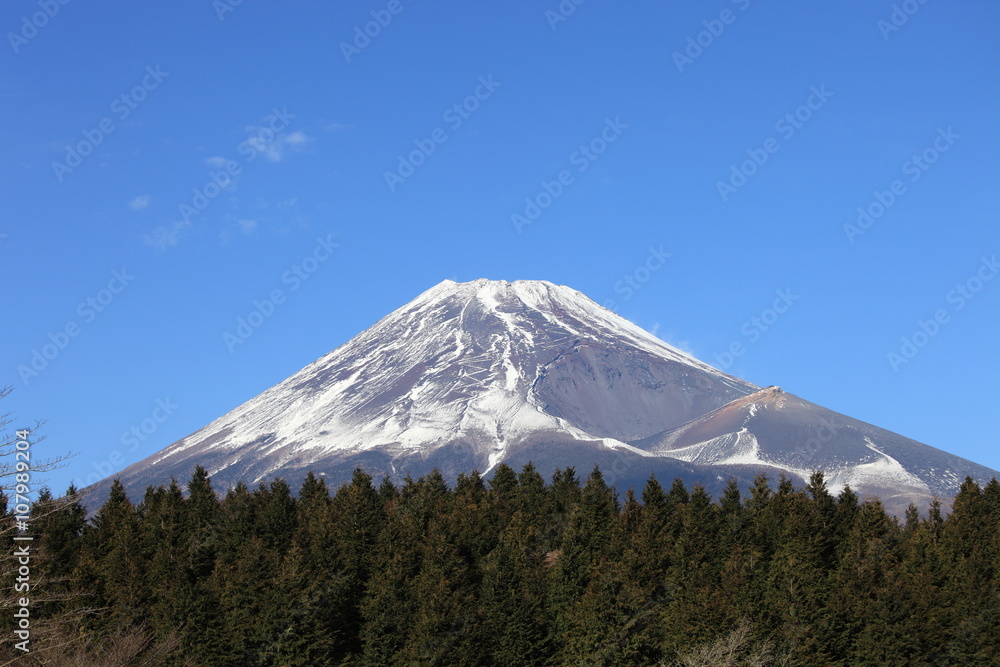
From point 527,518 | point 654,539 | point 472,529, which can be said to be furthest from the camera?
point 527,518

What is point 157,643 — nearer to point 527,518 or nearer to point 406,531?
point 406,531

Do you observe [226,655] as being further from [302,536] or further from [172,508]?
[172,508]

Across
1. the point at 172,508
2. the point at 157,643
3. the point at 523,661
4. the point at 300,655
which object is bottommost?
the point at 523,661

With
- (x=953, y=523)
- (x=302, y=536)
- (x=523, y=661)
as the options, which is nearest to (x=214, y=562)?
(x=302, y=536)

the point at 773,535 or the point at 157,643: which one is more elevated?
the point at 157,643

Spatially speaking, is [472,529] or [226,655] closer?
[226,655]

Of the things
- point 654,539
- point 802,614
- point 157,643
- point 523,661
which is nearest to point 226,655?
point 157,643

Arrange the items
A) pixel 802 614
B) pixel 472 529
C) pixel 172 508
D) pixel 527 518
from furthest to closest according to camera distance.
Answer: pixel 527 518 < pixel 172 508 < pixel 472 529 < pixel 802 614
